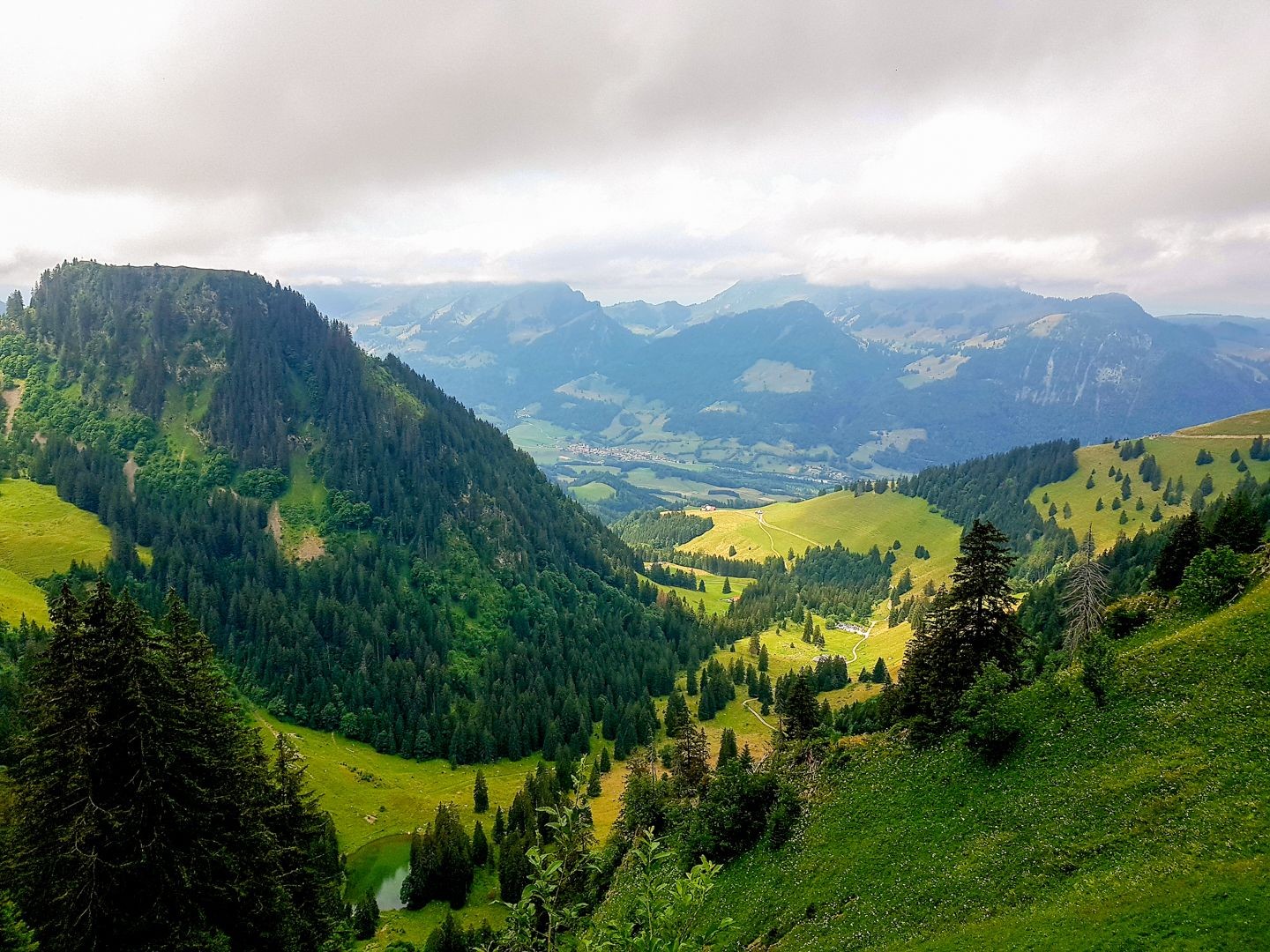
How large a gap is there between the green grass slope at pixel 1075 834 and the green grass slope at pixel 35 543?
485 ft

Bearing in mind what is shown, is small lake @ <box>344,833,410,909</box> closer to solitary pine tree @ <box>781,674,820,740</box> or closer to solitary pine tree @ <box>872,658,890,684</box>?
solitary pine tree @ <box>781,674,820,740</box>

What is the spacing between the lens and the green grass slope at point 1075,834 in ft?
105

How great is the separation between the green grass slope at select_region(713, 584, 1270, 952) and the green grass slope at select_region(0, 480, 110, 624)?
148 metres

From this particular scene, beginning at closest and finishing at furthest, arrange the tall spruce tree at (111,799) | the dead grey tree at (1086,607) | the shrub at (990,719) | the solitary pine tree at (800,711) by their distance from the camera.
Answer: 1. the tall spruce tree at (111,799)
2. the shrub at (990,719)
3. the dead grey tree at (1086,607)
4. the solitary pine tree at (800,711)

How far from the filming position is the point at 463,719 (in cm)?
16438

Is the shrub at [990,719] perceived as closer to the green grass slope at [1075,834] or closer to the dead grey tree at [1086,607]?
the green grass slope at [1075,834]

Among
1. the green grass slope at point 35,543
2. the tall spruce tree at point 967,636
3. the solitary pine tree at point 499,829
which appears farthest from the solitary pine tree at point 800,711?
the green grass slope at point 35,543

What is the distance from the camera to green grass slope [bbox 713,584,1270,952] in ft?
105

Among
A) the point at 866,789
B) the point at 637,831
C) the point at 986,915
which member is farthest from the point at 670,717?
the point at 986,915

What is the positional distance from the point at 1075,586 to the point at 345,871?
115 metres

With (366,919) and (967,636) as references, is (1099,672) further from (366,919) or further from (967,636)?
(366,919)

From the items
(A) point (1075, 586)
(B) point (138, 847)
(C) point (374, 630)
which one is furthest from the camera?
(C) point (374, 630)

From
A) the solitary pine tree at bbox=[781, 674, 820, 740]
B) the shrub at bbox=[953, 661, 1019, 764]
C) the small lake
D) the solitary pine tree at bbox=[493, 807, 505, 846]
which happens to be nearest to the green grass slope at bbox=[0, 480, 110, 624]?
the small lake

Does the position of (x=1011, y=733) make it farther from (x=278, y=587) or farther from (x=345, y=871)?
(x=278, y=587)
